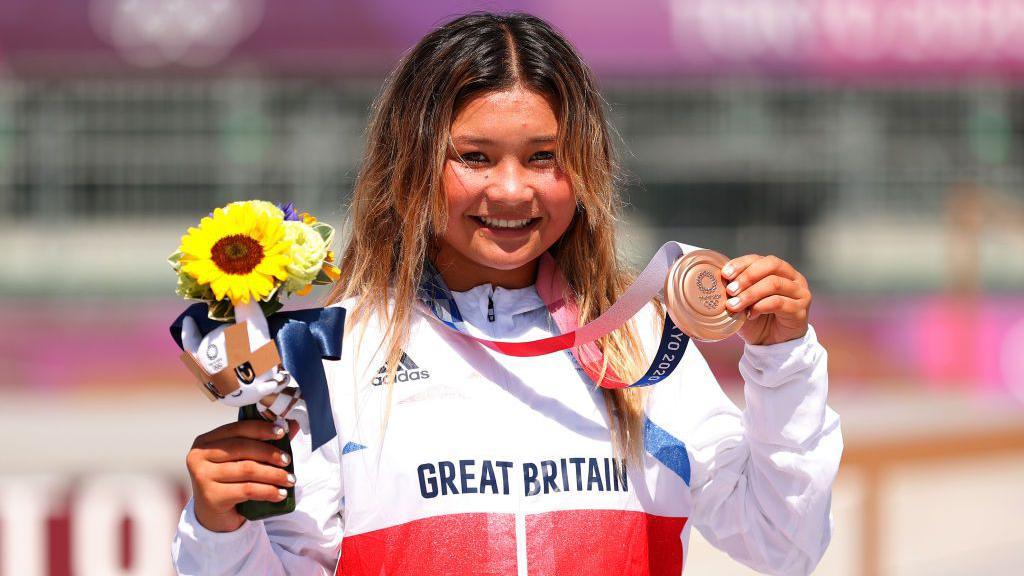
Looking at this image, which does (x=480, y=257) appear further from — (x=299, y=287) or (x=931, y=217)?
(x=931, y=217)

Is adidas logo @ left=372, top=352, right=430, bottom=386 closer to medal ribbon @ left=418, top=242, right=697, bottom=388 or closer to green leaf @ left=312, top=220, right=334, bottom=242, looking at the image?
medal ribbon @ left=418, top=242, right=697, bottom=388

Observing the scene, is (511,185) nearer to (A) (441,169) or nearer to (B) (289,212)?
(A) (441,169)

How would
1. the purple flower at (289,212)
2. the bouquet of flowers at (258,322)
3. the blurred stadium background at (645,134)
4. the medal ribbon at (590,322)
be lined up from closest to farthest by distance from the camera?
the bouquet of flowers at (258,322) → the purple flower at (289,212) → the medal ribbon at (590,322) → the blurred stadium background at (645,134)

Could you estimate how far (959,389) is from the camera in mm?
8859

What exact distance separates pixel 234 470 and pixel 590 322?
575 millimetres

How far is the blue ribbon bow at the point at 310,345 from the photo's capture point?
1667mm

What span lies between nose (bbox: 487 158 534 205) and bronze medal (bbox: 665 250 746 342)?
252 millimetres

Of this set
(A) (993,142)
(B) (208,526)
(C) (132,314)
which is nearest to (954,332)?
(A) (993,142)

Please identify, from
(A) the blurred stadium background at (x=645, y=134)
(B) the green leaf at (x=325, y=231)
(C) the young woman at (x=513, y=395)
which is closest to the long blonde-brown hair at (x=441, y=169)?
(C) the young woman at (x=513, y=395)

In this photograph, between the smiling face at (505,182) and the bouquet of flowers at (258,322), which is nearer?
the bouquet of flowers at (258,322)

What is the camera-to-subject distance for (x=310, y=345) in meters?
1.69

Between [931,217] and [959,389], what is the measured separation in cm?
353

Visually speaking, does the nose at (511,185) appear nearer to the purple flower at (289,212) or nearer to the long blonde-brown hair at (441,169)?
the long blonde-brown hair at (441,169)

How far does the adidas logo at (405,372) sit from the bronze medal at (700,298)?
40 cm
